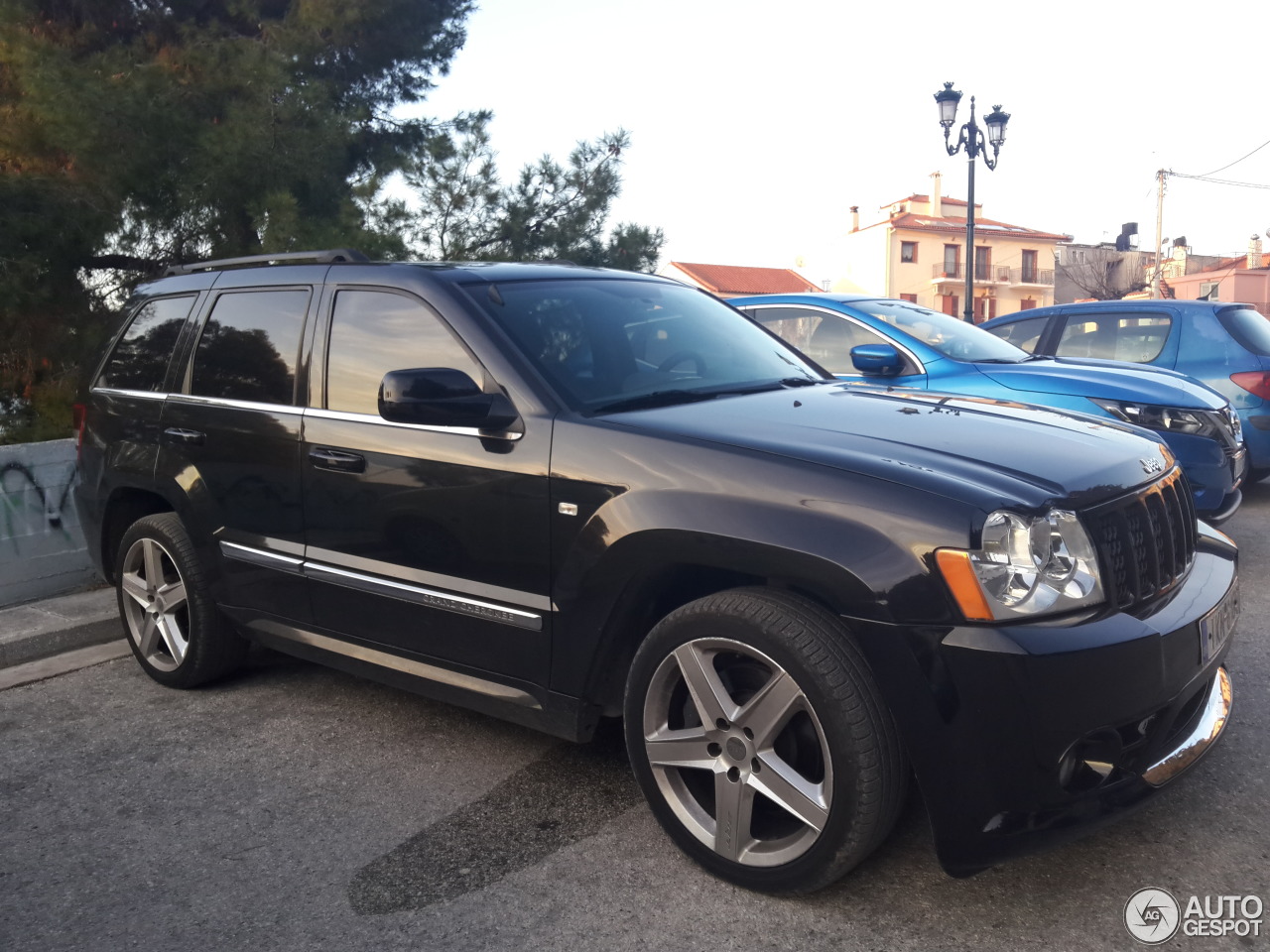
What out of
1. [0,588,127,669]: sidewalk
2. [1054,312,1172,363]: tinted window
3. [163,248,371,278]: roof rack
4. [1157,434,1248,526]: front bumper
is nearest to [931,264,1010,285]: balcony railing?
[1054,312,1172,363]: tinted window

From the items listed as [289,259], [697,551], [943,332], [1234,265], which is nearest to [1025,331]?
[943,332]

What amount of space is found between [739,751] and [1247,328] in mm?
7168

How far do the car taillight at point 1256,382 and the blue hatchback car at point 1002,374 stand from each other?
1207 millimetres

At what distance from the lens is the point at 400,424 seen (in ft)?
11.4

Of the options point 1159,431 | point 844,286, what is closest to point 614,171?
point 1159,431

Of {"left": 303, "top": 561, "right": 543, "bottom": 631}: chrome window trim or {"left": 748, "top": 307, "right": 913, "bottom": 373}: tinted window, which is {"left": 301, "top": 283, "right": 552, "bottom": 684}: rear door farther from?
{"left": 748, "top": 307, "right": 913, "bottom": 373}: tinted window

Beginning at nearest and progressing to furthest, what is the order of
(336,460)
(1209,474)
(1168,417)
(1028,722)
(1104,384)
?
1. (1028,722)
2. (336,460)
3. (1209,474)
4. (1168,417)
5. (1104,384)

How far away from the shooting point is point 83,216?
8.30m

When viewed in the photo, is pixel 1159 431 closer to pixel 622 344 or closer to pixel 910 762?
pixel 622 344

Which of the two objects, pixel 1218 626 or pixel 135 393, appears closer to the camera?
pixel 1218 626

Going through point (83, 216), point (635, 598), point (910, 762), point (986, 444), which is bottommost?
point (910, 762)

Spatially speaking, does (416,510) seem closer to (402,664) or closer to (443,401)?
(443,401)

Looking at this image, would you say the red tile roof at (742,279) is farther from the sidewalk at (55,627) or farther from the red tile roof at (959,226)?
the sidewalk at (55,627)

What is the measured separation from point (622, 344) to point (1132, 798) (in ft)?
6.75
